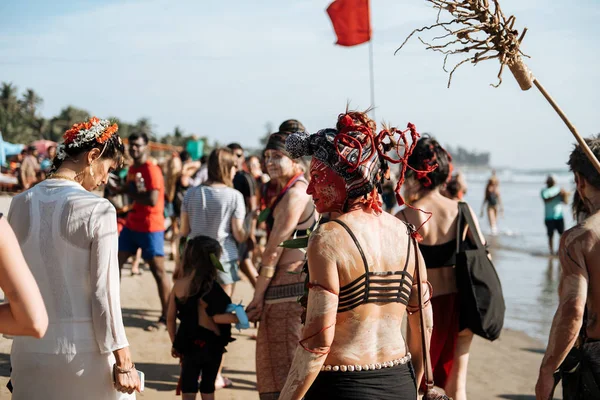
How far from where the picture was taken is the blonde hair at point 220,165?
19.9 feet

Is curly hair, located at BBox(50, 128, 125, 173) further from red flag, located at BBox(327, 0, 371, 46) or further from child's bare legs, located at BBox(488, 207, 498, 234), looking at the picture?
child's bare legs, located at BBox(488, 207, 498, 234)

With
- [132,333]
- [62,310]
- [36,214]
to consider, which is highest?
[36,214]

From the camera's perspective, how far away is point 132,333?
7344 mm

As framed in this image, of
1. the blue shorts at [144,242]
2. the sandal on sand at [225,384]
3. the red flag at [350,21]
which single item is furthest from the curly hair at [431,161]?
the red flag at [350,21]

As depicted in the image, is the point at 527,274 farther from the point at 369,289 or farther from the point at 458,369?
the point at 369,289

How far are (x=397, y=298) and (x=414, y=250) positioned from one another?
22 centimetres

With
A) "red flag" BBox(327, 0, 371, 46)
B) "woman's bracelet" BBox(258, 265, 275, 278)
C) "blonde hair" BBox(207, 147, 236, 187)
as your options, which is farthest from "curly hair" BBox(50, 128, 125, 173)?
"red flag" BBox(327, 0, 371, 46)

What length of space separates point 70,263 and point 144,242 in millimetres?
4599

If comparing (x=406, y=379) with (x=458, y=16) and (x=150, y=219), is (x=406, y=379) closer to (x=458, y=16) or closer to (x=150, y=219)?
(x=458, y=16)

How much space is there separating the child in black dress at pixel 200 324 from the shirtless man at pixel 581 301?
2.19 m

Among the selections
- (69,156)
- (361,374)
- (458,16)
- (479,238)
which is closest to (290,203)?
(479,238)

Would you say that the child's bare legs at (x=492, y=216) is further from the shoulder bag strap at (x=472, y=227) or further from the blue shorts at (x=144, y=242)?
the shoulder bag strap at (x=472, y=227)

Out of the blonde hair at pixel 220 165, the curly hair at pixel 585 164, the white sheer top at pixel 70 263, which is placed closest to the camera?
the white sheer top at pixel 70 263

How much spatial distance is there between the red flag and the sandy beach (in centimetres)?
576
